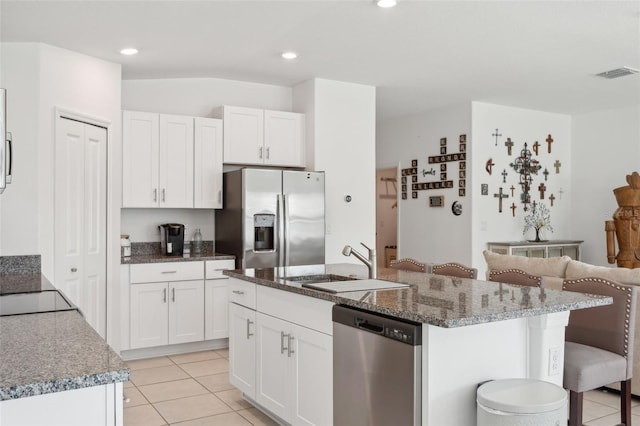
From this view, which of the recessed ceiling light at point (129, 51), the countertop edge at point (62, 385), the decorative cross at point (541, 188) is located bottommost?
the countertop edge at point (62, 385)

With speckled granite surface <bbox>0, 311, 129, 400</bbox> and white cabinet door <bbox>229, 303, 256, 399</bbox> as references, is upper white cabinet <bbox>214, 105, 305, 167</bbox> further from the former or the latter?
speckled granite surface <bbox>0, 311, 129, 400</bbox>

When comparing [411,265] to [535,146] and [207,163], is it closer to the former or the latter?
[207,163]

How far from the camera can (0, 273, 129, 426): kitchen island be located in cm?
133

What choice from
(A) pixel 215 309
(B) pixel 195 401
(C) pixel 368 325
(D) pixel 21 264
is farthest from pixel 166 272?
(C) pixel 368 325

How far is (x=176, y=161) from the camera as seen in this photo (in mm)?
5238

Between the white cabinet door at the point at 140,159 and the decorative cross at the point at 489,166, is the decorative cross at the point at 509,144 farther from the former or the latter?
the white cabinet door at the point at 140,159

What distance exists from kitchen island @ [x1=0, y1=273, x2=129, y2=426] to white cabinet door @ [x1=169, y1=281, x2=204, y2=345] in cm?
331

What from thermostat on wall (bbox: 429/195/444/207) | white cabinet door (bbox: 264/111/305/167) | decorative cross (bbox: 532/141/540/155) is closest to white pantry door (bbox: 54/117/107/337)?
white cabinet door (bbox: 264/111/305/167)

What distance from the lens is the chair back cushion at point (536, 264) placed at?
13.0ft

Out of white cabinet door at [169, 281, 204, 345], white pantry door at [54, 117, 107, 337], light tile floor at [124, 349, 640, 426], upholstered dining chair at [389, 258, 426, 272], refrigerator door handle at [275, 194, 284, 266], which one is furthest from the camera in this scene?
refrigerator door handle at [275, 194, 284, 266]

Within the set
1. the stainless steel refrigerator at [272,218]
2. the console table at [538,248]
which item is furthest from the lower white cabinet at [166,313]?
the console table at [538,248]

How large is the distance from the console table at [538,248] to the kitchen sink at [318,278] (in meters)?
3.89

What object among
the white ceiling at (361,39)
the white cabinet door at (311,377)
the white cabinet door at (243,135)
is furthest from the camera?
the white cabinet door at (243,135)

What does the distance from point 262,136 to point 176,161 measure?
2.98 ft
